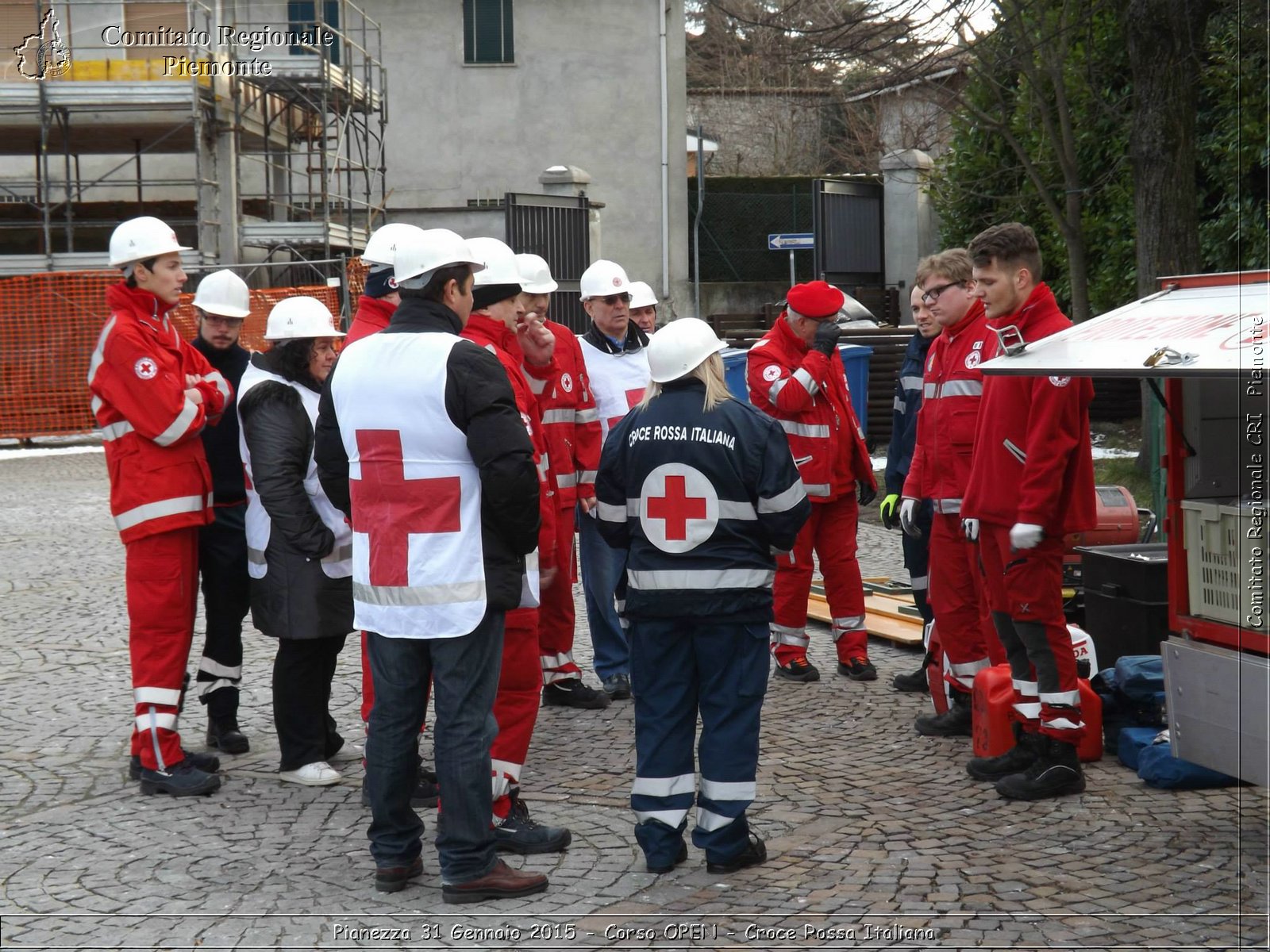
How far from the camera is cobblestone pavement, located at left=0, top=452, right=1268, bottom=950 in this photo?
401 cm

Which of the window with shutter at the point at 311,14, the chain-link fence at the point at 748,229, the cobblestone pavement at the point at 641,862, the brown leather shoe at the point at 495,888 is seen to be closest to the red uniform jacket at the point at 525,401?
the cobblestone pavement at the point at 641,862

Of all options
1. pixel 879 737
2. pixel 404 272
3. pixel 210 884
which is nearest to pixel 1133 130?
pixel 879 737

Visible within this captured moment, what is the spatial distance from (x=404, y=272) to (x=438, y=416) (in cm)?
49

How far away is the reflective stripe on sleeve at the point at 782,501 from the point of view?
447 centimetres

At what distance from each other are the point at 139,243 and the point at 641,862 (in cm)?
303

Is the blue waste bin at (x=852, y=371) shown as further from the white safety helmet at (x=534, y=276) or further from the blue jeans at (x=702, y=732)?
the blue jeans at (x=702, y=732)

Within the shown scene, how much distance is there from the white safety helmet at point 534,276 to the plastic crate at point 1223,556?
9.80ft

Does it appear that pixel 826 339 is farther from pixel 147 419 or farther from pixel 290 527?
pixel 147 419

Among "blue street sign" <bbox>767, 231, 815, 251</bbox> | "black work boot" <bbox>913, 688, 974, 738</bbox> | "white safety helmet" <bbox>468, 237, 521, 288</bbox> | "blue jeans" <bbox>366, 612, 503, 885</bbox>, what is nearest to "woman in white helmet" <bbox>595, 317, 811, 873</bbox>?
"blue jeans" <bbox>366, 612, 503, 885</bbox>

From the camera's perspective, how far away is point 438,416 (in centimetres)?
414

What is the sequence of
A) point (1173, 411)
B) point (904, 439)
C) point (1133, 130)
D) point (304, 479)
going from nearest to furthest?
point (1173, 411), point (304, 479), point (904, 439), point (1133, 130)

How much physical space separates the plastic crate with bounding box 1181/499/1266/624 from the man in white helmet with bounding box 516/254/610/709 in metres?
2.79

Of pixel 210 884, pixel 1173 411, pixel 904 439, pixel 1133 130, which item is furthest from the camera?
pixel 1133 130

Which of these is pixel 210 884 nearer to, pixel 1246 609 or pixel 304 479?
pixel 304 479
